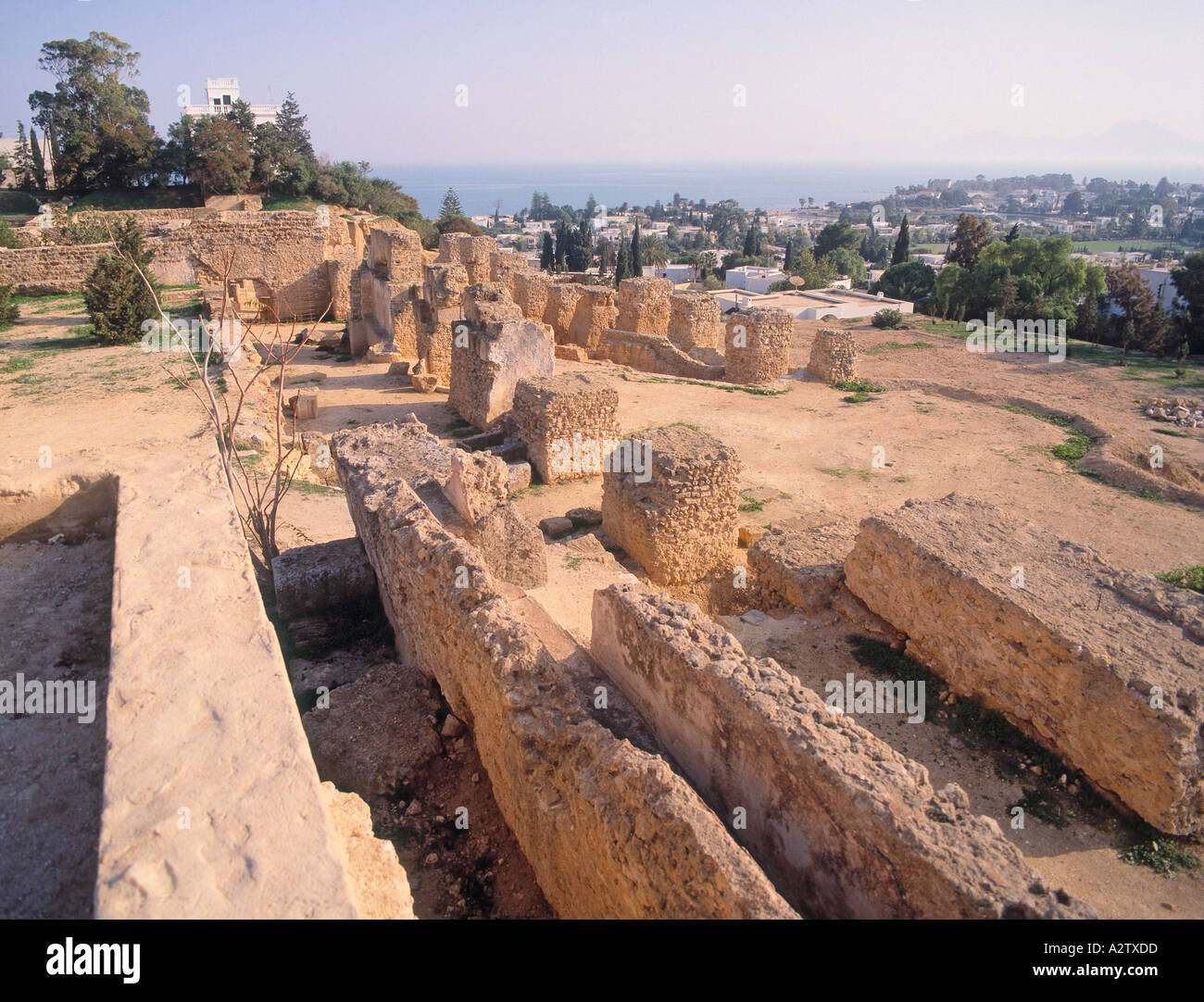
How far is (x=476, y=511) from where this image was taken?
698 centimetres

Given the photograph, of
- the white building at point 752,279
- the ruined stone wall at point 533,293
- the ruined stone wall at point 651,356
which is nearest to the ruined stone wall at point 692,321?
the ruined stone wall at point 651,356

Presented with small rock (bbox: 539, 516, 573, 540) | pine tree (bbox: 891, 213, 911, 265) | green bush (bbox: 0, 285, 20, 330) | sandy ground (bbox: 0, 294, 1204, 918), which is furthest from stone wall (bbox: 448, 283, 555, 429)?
pine tree (bbox: 891, 213, 911, 265)

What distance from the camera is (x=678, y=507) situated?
27.6 ft

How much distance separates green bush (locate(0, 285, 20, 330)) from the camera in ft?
55.1

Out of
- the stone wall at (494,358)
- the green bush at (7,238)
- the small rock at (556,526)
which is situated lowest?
the small rock at (556,526)

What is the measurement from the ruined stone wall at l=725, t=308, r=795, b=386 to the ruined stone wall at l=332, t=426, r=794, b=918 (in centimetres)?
1355

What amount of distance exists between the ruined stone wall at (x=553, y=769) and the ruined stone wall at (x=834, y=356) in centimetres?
1417

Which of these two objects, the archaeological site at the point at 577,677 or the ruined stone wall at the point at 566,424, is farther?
the ruined stone wall at the point at 566,424

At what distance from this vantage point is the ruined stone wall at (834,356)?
1777cm

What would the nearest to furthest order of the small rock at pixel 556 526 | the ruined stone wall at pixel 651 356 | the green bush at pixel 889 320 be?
the small rock at pixel 556 526, the ruined stone wall at pixel 651 356, the green bush at pixel 889 320

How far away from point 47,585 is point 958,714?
6.67 meters

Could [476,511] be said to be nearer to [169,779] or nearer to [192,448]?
[192,448]

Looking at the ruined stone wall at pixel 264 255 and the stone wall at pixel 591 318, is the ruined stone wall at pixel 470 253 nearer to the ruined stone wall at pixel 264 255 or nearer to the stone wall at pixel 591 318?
the stone wall at pixel 591 318

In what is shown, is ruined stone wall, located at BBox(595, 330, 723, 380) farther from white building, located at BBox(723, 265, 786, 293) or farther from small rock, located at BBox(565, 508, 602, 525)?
white building, located at BBox(723, 265, 786, 293)
